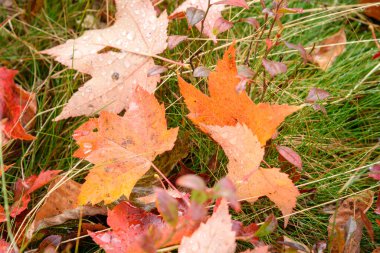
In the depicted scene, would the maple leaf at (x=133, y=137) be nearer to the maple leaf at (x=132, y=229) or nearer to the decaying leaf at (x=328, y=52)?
the maple leaf at (x=132, y=229)

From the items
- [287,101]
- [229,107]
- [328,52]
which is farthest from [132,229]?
[328,52]

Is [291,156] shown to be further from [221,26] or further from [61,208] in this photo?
[61,208]

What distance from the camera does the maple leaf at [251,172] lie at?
2.89 ft

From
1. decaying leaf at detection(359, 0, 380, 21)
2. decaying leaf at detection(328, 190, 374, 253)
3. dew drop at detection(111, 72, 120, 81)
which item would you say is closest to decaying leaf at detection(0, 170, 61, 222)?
dew drop at detection(111, 72, 120, 81)

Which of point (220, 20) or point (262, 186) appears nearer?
point (262, 186)

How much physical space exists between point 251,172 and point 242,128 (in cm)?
8

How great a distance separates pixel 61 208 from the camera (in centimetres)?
102

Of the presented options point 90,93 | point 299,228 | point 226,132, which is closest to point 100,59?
point 90,93

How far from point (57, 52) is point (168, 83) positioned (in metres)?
0.29

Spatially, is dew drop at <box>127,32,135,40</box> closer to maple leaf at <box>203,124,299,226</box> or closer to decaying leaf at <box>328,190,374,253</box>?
maple leaf at <box>203,124,299,226</box>

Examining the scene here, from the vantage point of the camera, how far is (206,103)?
0.96 meters

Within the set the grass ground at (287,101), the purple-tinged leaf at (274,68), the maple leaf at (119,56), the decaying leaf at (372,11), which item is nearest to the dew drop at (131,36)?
the maple leaf at (119,56)

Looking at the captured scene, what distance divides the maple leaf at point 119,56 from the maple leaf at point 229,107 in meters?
0.19

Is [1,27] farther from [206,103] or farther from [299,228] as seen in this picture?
[299,228]
